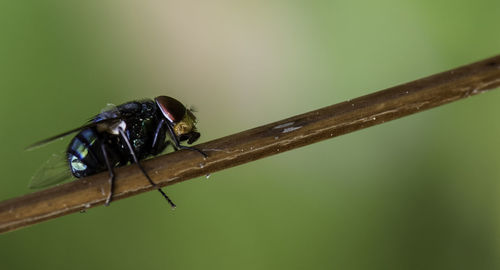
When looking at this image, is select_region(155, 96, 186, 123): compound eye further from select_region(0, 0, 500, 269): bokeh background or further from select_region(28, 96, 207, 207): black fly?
select_region(0, 0, 500, 269): bokeh background

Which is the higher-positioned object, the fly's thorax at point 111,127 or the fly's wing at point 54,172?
the fly's thorax at point 111,127

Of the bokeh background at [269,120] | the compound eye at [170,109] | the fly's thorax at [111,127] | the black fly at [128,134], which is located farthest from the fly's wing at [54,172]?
the bokeh background at [269,120]

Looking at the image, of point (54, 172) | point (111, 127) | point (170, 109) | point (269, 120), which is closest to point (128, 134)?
point (111, 127)

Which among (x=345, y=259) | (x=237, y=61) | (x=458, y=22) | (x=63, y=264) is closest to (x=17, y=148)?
(x=63, y=264)

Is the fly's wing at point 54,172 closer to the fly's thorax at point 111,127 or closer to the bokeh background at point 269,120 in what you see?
the fly's thorax at point 111,127

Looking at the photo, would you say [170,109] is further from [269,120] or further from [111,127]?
[269,120]

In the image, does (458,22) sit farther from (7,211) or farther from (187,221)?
(7,211)

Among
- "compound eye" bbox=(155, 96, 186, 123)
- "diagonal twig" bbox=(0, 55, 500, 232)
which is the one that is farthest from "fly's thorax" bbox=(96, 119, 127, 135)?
"diagonal twig" bbox=(0, 55, 500, 232)
